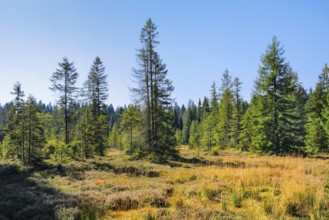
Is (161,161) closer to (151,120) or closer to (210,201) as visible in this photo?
(151,120)

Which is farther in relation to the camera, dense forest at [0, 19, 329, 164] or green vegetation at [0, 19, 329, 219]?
dense forest at [0, 19, 329, 164]

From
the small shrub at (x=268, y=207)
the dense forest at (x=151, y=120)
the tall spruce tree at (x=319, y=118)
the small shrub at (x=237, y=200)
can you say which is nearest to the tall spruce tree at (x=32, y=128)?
the dense forest at (x=151, y=120)

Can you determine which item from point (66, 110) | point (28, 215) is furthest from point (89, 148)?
point (28, 215)

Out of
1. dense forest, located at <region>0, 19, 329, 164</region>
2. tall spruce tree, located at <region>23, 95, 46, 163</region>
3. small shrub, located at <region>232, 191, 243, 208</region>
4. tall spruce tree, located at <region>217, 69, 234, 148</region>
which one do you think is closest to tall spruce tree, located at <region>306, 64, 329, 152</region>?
dense forest, located at <region>0, 19, 329, 164</region>

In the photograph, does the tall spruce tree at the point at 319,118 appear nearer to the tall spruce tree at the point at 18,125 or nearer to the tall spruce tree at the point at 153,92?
the tall spruce tree at the point at 153,92

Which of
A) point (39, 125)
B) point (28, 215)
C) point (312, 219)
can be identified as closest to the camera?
point (312, 219)

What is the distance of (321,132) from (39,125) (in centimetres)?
2918

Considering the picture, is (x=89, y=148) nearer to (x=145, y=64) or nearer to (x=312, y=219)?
(x=145, y=64)

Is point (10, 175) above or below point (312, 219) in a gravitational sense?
below

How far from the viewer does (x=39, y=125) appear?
71.8 ft

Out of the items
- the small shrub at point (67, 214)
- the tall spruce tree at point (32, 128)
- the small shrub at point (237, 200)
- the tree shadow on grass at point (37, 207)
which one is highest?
the tall spruce tree at point (32, 128)

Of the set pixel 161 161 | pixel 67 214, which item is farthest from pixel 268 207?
pixel 161 161

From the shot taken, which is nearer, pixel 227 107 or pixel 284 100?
pixel 284 100

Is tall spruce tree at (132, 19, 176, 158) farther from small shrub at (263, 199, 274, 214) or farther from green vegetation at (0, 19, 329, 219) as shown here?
small shrub at (263, 199, 274, 214)
